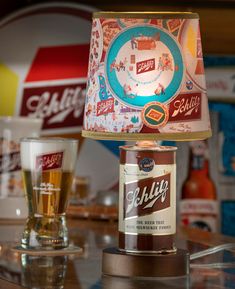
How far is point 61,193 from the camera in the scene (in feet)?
5.11

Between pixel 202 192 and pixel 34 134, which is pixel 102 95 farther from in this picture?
pixel 202 192

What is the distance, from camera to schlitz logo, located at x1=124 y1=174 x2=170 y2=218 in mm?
1220

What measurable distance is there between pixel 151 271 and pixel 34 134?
3.23 ft

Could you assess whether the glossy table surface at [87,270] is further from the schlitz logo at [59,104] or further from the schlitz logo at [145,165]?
the schlitz logo at [59,104]

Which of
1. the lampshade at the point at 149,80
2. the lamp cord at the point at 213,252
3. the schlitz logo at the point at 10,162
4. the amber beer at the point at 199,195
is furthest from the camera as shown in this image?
the amber beer at the point at 199,195

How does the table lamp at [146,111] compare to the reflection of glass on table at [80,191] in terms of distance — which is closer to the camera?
the table lamp at [146,111]

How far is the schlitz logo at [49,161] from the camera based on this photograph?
5.07 ft

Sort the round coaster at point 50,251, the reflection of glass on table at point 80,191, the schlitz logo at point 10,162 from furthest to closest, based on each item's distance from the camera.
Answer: the reflection of glass on table at point 80,191
the schlitz logo at point 10,162
the round coaster at point 50,251

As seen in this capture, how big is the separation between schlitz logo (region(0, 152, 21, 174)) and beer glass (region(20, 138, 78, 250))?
55 cm

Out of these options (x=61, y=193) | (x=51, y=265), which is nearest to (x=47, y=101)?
(x=61, y=193)

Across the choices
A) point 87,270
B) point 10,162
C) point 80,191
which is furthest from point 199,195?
point 87,270

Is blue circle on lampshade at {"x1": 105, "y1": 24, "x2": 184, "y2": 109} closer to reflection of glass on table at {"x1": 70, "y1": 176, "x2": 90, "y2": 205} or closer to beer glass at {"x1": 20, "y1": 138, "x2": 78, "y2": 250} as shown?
beer glass at {"x1": 20, "y1": 138, "x2": 78, "y2": 250}

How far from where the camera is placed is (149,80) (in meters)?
1.19

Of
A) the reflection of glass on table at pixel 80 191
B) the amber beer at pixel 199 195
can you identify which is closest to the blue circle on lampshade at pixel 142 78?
the reflection of glass on table at pixel 80 191
